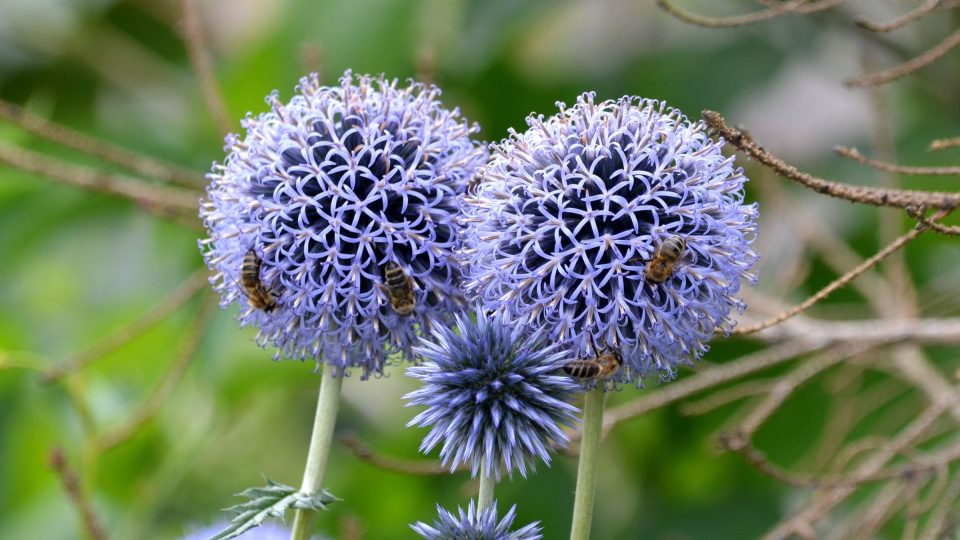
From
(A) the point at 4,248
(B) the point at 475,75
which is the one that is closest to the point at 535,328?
(B) the point at 475,75

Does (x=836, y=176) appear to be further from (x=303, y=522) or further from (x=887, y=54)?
(x=303, y=522)

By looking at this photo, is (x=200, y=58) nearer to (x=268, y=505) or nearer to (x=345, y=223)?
(x=345, y=223)

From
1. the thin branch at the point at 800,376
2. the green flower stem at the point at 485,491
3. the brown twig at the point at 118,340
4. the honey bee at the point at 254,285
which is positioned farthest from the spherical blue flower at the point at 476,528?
the brown twig at the point at 118,340

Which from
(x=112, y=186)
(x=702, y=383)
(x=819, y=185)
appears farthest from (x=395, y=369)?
(x=819, y=185)

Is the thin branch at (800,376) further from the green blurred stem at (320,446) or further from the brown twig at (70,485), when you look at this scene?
the brown twig at (70,485)

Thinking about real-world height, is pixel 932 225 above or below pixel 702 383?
below

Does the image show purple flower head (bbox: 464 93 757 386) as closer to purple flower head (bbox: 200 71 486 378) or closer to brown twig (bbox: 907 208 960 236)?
purple flower head (bbox: 200 71 486 378)
